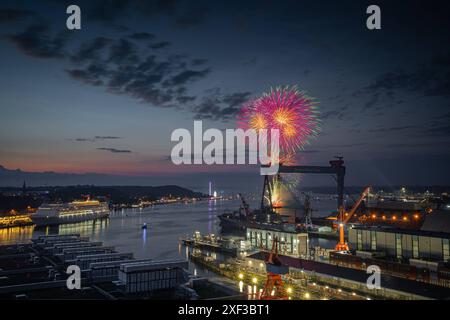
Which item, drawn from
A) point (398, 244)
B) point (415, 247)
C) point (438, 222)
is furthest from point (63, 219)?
point (415, 247)

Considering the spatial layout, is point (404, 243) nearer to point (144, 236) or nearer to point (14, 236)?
point (144, 236)

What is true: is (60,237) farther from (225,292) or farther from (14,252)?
(225,292)

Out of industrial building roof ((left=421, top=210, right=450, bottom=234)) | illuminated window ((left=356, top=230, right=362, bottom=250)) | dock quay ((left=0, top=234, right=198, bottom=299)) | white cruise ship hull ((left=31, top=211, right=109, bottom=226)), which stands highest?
industrial building roof ((left=421, top=210, right=450, bottom=234))

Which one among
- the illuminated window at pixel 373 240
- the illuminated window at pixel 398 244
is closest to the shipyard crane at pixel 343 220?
the illuminated window at pixel 373 240

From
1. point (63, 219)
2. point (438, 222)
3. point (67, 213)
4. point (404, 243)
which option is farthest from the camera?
point (67, 213)

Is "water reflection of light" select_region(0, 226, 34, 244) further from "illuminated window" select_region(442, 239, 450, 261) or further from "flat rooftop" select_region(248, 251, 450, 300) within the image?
"illuminated window" select_region(442, 239, 450, 261)

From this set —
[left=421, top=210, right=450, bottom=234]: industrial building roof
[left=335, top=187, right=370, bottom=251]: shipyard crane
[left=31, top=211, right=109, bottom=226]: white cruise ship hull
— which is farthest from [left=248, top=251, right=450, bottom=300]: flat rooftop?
[left=31, top=211, right=109, bottom=226]: white cruise ship hull

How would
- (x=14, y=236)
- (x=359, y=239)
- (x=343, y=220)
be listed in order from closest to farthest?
(x=359, y=239) < (x=343, y=220) < (x=14, y=236)
